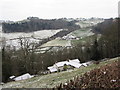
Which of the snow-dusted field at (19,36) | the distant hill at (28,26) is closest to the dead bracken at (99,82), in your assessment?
the snow-dusted field at (19,36)

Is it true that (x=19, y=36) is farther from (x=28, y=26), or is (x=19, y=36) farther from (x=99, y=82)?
(x=99, y=82)

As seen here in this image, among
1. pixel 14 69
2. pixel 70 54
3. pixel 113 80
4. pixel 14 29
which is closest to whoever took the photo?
pixel 113 80

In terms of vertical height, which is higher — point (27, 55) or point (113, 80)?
point (113, 80)

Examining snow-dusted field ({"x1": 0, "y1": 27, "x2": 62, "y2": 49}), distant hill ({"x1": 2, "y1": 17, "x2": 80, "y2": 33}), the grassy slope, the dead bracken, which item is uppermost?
the dead bracken

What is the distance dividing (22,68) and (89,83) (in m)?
30.1

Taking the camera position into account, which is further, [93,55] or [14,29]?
[14,29]

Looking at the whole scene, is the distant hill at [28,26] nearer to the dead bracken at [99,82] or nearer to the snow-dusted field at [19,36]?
the snow-dusted field at [19,36]

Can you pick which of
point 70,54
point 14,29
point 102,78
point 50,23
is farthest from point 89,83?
point 50,23

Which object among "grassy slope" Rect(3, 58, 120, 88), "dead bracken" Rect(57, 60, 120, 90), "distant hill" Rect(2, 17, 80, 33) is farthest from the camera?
"distant hill" Rect(2, 17, 80, 33)

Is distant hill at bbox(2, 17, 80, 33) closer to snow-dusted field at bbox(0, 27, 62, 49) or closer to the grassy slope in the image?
snow-dusted field at bbox(0, 27, 62, 49)

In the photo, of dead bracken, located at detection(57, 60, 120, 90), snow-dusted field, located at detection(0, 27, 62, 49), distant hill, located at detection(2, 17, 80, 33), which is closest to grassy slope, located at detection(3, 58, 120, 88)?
dead bracken, located at detection(57, 60, 120, 90)

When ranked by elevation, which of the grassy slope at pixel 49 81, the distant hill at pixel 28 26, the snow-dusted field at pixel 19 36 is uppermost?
the grassy slope at pixel 49 81

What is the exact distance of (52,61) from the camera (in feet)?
156

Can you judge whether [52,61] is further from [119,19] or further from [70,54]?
[119,19]
